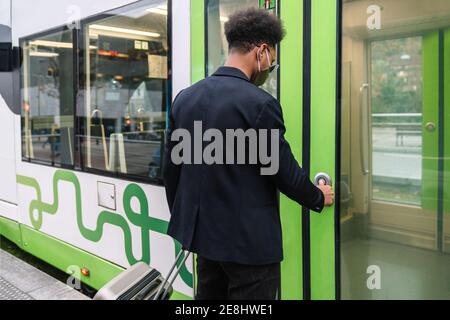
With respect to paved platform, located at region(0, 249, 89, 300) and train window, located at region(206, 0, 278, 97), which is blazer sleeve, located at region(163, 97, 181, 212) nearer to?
train window, located at region(206, 0, 278, 97)

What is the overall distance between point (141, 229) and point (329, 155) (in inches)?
54.2

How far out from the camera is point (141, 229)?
2895 millimetres

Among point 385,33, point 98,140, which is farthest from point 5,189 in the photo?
point 385,33

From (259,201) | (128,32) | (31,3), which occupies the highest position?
(31,3)

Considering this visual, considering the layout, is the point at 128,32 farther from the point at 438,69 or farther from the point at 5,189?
the point at 5,189

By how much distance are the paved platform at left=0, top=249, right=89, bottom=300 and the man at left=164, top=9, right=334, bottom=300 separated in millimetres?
1936

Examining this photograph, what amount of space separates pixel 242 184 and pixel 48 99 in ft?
8.69

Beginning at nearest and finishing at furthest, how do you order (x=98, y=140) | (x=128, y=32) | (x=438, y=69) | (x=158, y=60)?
(x=438, y=69) → (x=158, y=60) → (x=128, y=32) → (x=98, y=140)

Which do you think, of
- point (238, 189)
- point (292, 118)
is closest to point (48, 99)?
point (292, 118)

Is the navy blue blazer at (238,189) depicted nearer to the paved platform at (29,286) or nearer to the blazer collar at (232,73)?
the blazer collar at (232,73)

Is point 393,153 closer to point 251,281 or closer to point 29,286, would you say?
point 251,281

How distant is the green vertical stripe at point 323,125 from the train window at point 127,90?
0.98 meters

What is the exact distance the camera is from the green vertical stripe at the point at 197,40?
8.15ft

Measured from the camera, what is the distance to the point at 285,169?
1744 mm
